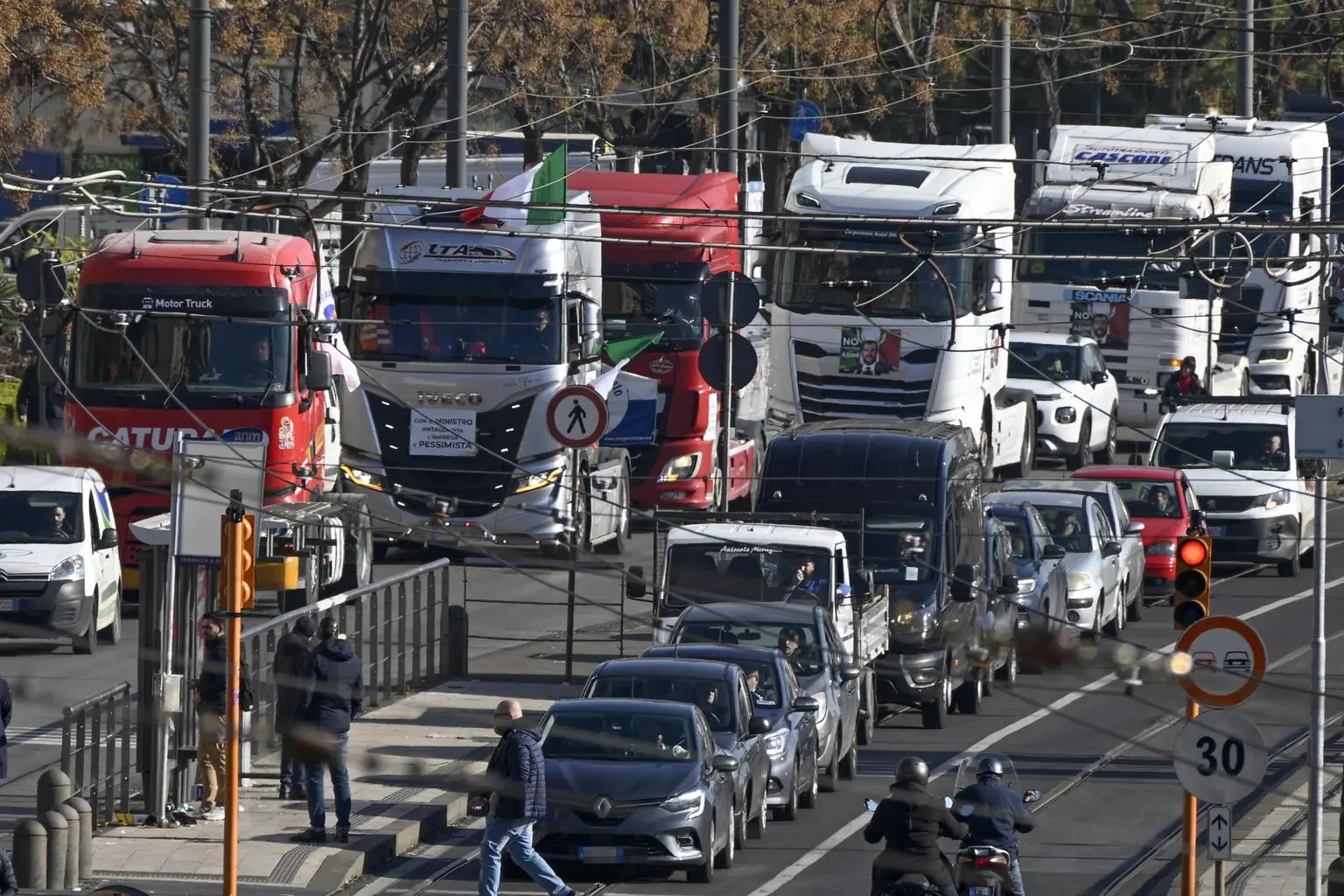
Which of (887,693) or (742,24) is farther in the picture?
(742,24)

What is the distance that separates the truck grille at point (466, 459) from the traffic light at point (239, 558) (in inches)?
538

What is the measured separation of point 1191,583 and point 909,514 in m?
8.23

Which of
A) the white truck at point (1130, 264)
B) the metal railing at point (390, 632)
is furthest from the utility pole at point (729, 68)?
the metal railing at point (390, 632)

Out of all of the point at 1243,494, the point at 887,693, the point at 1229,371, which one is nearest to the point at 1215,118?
the point at 1229,371

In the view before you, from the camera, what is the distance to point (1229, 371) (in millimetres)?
40812

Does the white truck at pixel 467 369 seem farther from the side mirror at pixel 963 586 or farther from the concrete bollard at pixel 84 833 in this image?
the concrete bollard at pixel 84 833

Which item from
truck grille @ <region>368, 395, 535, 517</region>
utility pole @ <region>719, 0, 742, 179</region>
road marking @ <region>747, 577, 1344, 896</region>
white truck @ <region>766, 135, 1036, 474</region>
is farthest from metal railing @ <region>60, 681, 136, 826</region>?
white truck @ <region>766, 135, 1036, 474</region>

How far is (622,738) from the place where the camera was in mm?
16500

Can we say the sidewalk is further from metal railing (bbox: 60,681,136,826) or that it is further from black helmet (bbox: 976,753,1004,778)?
black helmet (bbox: 976,753,1004,778)

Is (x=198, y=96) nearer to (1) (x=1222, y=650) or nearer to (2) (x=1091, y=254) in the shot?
(1) (x=1222, y=650)

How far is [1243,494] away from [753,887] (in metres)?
16.3

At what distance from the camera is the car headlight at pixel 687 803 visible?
15898 mm

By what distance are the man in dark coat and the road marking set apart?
3819mm

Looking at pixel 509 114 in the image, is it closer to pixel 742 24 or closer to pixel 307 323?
pixel 742 24
